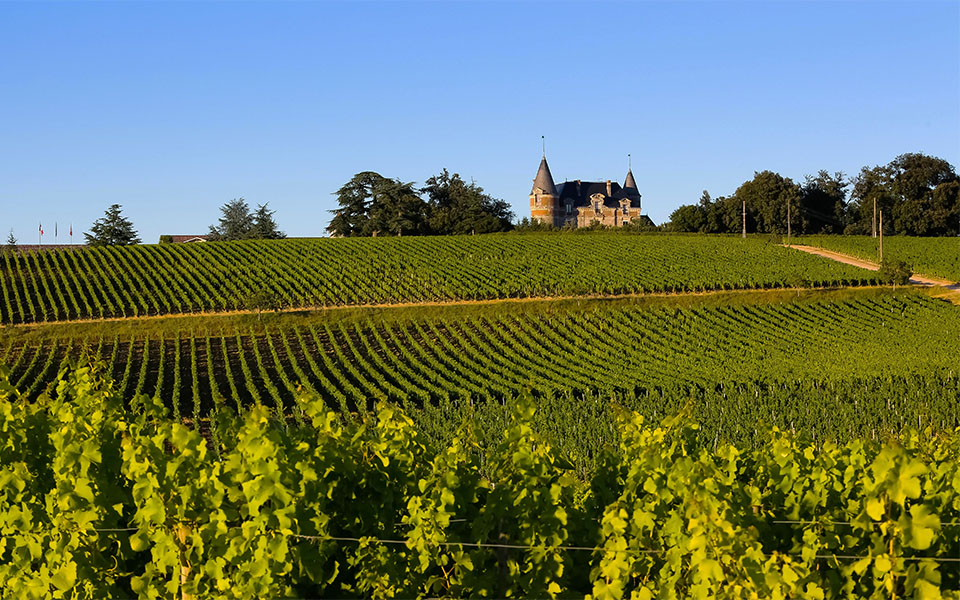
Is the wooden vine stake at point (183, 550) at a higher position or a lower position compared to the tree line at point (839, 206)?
lower

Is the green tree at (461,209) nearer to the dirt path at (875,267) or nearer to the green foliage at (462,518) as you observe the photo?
the dirt path at (875,267)

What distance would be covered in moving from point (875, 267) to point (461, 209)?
36.6m

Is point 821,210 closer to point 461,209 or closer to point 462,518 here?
point 461,209

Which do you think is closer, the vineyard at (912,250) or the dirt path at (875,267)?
the dirt path at (875,267)

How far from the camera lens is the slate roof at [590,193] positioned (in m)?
115

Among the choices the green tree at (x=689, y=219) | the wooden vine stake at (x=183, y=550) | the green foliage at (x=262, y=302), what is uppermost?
the green tree at (x=689, y=219)

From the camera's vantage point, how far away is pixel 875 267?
5438cm

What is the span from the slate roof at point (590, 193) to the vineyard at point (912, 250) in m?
46.7

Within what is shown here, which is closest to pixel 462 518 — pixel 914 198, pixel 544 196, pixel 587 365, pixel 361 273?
pixel 587 365

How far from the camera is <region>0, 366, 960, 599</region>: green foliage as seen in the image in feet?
18.0

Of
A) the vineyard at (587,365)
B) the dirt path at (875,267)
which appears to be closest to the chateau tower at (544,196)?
the dirt path at (875,267)

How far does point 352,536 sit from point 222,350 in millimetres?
28997

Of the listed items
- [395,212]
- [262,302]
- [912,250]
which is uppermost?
[395,212]

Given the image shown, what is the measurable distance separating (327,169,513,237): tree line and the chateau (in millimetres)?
27747
